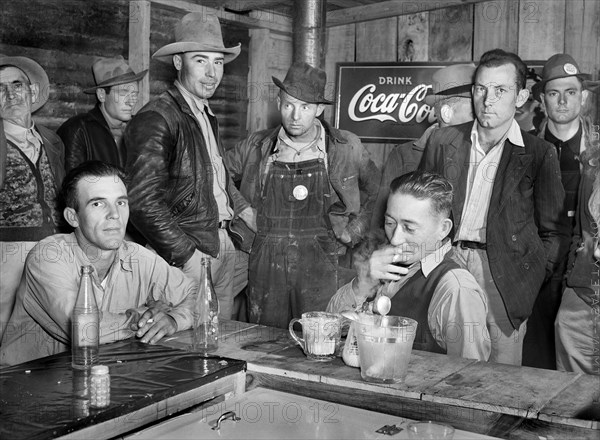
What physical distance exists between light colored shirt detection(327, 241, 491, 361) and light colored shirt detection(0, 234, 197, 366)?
72 centimetres

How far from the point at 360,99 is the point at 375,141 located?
0.30 m

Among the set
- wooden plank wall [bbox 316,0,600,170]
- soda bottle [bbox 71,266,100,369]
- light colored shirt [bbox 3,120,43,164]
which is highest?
wooden plank wall [bbox 316,0,600,170]

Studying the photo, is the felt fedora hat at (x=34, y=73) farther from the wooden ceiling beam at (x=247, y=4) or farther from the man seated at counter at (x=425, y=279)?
the man seated at counter at (x=425, y=279)

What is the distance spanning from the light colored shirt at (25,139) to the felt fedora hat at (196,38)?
0.82 m

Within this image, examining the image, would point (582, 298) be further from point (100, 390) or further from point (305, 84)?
point (100, 390)

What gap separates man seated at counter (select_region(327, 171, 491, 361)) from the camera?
2.52m

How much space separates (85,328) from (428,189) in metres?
1.32

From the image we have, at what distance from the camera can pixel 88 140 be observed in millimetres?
4238

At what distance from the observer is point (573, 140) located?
401 centimetres

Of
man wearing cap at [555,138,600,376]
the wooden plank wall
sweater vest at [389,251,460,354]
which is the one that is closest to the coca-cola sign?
the wooden plank wall

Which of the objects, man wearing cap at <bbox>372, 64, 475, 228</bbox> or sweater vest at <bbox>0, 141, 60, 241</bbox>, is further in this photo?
man wearing cap at <bbox>372, 64, 475, 228</bbox>

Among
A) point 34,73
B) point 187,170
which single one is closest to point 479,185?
point 187,170

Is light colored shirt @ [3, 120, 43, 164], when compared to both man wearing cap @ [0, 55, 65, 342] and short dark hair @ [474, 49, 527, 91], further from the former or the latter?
short dark hair @ [474, 49, 527, 91]

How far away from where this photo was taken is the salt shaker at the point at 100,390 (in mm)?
1762
